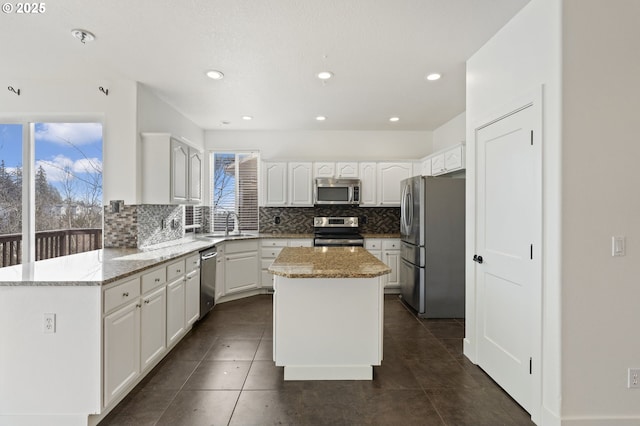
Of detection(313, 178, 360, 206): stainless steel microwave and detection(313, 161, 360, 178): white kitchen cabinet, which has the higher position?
detection(313, 161, 360, 178): white kitchen cabinet

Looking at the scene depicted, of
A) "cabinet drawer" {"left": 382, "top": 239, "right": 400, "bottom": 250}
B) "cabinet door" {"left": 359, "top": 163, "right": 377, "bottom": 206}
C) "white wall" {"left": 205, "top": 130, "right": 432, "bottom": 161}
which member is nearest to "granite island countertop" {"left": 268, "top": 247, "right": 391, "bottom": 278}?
"cabinet drawer" {"left": 382, "top": 239, "right": 400, "bottom": 250}

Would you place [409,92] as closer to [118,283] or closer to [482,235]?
[482,235]

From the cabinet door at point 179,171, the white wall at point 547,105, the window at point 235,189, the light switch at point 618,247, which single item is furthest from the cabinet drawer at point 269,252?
the light switch at point 618,247

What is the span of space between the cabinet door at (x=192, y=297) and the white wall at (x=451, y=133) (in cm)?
375

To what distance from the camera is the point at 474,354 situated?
270cm

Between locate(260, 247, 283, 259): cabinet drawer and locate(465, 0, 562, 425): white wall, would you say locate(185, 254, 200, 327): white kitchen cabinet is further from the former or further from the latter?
locate(465, 0, 562, 425): white wall

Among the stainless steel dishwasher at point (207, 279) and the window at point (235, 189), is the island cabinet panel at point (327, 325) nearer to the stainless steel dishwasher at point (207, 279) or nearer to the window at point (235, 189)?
the stainless steel dishwasher at point (207, 279)

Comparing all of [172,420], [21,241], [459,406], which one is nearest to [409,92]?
[459,406]

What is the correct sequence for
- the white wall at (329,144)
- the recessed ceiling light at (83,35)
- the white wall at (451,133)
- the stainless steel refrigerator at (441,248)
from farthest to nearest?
the white wall at (329,144), the white wall at (451,133), the stainless steel refrigerator at (441,248), the recessed ceiling light at (83,35)

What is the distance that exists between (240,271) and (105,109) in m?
2.62

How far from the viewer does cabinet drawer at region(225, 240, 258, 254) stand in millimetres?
4492

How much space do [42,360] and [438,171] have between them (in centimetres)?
438

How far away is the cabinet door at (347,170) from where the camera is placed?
5152mm

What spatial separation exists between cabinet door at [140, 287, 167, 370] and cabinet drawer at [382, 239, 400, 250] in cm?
321
